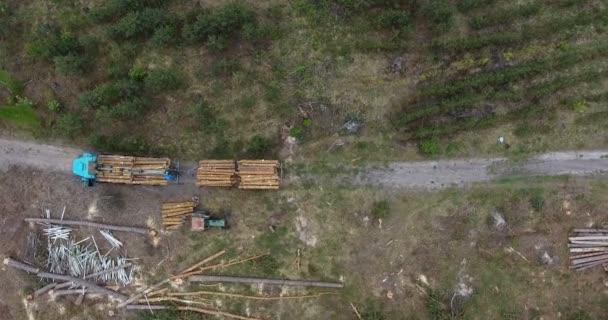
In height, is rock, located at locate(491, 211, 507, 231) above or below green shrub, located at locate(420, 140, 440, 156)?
below

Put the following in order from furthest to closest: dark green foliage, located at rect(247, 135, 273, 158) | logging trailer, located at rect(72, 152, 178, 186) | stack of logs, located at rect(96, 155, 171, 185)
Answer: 1. dark green foliage, located at rect(247, 135, 273, 158)
2. stack of logs, located at rect(96, 155, 171, 185)
3. logging trailer, located at rect(72, 152, 178, 186)

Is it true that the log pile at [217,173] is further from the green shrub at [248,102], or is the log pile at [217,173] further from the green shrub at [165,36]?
the green shrub at [165,36]

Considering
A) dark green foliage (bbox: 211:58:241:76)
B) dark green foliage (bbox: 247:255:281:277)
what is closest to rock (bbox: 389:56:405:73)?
dark green foliage (bbox: 211:58:241:76)

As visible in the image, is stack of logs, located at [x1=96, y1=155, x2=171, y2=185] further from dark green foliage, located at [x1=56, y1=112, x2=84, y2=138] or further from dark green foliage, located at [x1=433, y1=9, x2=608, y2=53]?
dark green foliage, located at [x1=433, y1=9, x2=608, y2=53]

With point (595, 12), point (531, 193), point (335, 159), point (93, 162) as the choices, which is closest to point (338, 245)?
point (335, 159)

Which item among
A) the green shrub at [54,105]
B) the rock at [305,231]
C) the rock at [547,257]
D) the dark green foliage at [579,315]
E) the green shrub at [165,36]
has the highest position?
the green shrub at [165,36]

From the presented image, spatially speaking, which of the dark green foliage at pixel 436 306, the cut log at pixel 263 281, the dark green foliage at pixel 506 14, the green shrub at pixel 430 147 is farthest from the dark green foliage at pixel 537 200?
the cut log at pixel 263 281

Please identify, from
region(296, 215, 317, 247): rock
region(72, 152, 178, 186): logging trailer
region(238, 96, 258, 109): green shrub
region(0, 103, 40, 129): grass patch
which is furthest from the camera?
region(0, 103, 40, 129): grass patch
